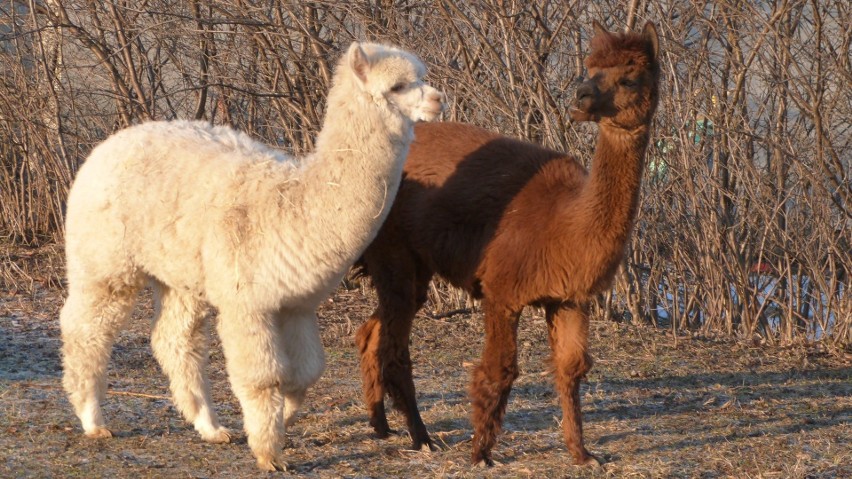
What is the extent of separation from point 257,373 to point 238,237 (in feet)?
1.91

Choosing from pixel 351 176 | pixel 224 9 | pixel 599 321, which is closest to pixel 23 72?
pixel 224 9

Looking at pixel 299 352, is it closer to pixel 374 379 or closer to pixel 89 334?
pixel 374 379

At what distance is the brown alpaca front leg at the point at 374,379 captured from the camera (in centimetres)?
557

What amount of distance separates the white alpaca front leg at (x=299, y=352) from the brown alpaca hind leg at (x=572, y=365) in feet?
3.64

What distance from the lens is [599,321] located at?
8.38 metres

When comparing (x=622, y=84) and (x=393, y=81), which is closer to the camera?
(x=393, y=81)

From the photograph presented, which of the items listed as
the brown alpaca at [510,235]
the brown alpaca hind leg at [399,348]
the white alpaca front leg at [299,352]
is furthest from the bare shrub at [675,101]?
the white alpaca front leg at [299,352]

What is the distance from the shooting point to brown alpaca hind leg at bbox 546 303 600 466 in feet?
16.7

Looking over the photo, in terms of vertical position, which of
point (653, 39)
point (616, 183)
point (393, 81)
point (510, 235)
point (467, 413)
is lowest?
point (467, 413)

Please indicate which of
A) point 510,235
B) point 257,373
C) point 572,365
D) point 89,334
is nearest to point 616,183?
point 510,235

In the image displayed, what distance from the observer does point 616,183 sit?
4.80 m

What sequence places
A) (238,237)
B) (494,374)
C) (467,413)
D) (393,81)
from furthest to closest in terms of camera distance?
(467,413)
(494,374)
(238,237)
(393,81)

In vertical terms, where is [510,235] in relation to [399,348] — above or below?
above

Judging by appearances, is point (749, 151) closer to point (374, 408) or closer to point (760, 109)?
point (760, 109)
